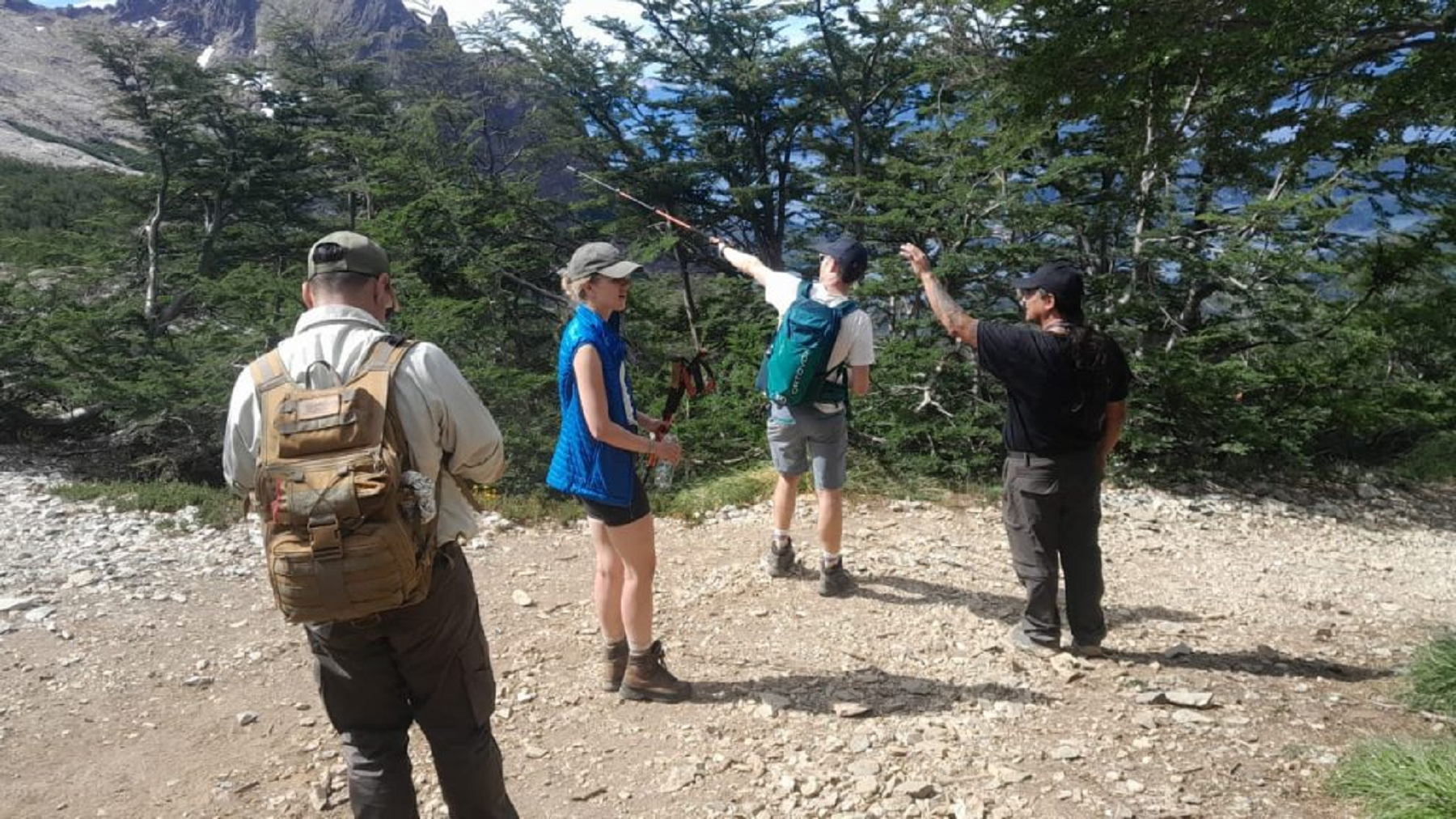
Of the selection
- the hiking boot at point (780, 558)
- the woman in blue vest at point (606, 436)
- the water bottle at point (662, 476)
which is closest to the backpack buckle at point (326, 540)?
the woman in blue vest at point (606, 436)

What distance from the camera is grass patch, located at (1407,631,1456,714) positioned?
11.2 ft

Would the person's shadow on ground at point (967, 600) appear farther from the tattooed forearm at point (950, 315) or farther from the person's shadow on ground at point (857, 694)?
the tattooed forearm at point (950, 315)

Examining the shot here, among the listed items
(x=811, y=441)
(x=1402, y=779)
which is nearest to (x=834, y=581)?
(x=811, y=441)

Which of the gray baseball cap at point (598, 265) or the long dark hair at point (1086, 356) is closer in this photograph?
the gray baseball cap at point (598, 265)

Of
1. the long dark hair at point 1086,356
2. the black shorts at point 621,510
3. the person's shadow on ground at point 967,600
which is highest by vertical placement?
the long dark hair at point 1086,356

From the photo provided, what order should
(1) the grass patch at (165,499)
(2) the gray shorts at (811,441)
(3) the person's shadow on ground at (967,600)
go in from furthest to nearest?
1. (1) the grass patch at (165,499)
2. (3) the person's shadow on ground at (967,600)
3. (2) the gray shorts at (811,441)

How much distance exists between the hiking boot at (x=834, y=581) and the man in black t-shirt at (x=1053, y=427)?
46.9 inches

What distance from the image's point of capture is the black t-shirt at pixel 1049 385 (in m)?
3.50

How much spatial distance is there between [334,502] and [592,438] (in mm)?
1301

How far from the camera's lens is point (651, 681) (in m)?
3.66

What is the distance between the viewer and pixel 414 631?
2.24m

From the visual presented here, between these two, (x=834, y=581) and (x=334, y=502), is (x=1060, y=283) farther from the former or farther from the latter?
(x=334, y=502)

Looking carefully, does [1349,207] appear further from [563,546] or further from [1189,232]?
[563,546]

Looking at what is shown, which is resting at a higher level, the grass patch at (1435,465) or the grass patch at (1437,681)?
the grass patch at (1437,681)
